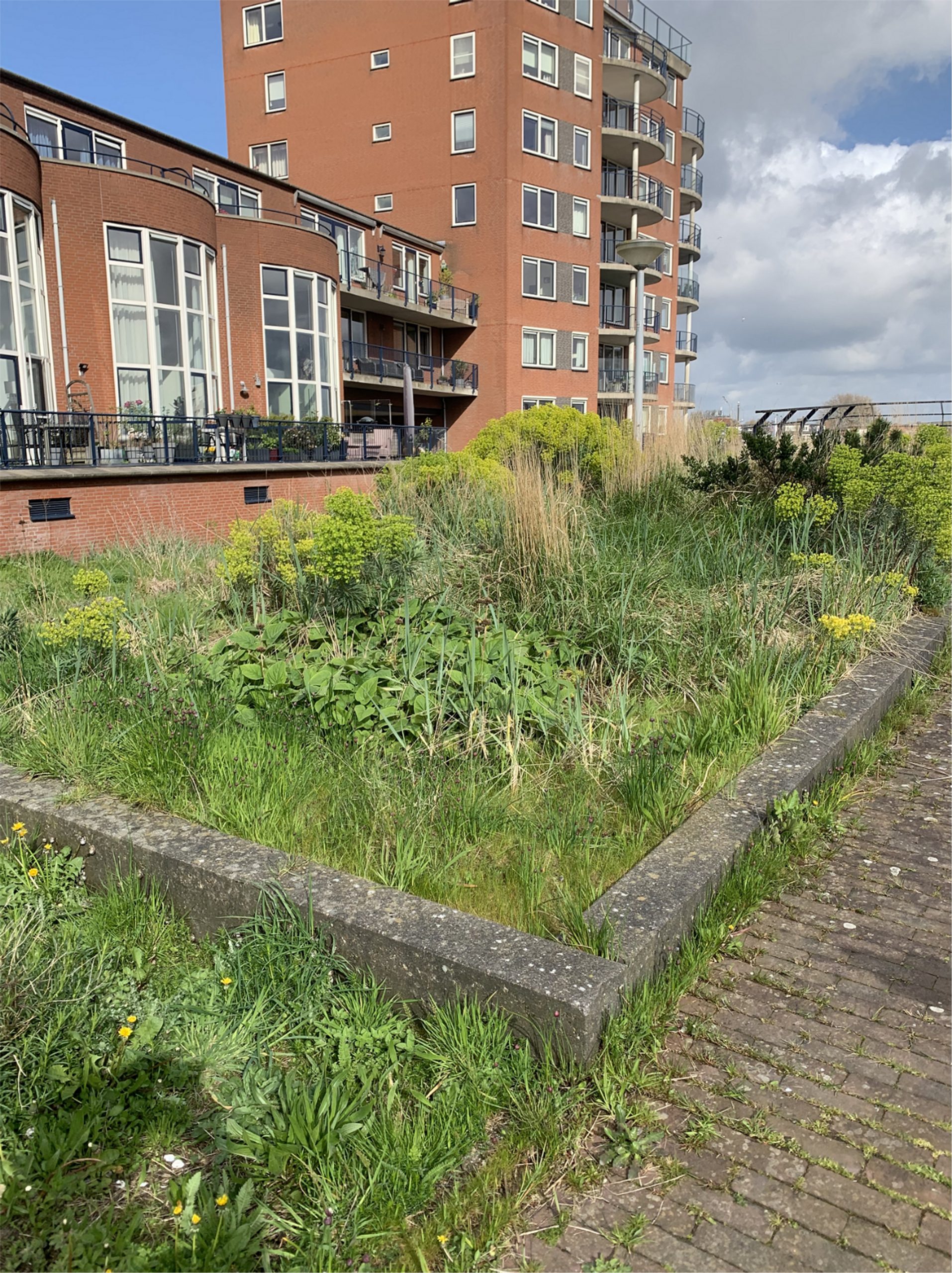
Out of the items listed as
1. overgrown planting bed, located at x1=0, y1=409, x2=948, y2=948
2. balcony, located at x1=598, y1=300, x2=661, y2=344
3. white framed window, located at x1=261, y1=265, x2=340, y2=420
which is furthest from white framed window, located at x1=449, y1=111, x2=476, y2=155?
overgrown planting bed, located at x1=0, y1=409, x2=948, y2=948

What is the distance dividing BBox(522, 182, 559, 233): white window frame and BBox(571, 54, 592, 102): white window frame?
3.83 meters

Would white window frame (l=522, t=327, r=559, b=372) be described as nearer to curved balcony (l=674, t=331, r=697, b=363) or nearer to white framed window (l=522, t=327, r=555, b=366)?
white framed window (l=522, t=327, r=555, b=366)

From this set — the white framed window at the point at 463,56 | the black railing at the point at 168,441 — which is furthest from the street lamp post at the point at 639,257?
the white framed window at the point at 463,56

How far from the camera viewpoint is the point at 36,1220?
2061 mm

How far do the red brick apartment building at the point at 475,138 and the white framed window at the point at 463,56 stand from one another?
5 cm

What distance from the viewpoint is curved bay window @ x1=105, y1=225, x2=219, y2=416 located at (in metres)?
17.7

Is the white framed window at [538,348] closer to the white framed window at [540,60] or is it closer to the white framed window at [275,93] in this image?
the white framed window at [540,60]

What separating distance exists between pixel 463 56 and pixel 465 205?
485cm

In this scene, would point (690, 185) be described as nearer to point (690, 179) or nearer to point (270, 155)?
point (690, 179)

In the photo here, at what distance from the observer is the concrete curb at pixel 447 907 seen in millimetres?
2508

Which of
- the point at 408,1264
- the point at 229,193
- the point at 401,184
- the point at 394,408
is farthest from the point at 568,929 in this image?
the point at 401,184

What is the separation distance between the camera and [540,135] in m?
32.2

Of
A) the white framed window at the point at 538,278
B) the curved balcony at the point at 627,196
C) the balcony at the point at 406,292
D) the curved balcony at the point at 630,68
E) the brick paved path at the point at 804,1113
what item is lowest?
the brick paved path at the point at 804,1113

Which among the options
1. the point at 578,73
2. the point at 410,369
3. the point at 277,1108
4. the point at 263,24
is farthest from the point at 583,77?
the point at 277,1108
